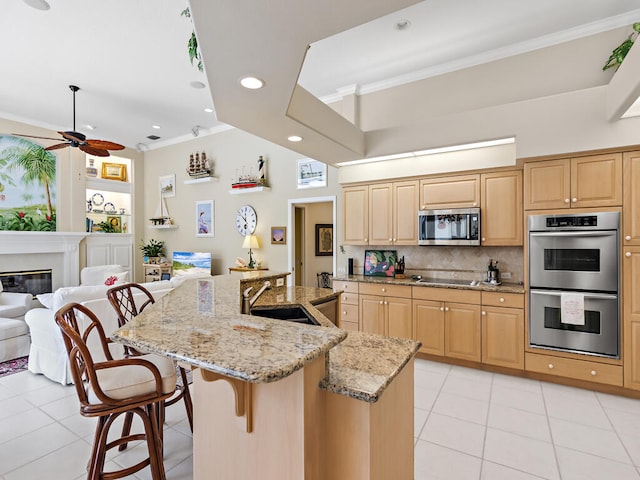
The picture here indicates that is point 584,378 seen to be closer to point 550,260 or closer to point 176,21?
point 550,260

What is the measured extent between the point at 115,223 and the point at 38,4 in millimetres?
5230

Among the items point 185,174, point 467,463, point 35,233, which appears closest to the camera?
point 467,463

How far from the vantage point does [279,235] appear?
563 centimetres

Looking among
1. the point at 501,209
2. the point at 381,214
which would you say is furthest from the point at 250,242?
the point at 501,209

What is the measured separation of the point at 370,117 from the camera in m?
4.32

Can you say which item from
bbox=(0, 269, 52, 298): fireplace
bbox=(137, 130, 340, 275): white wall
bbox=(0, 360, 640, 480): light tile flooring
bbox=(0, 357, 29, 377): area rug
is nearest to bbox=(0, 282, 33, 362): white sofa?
bbox=(0, 357, 29, 377): area rug

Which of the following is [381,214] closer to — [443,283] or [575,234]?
[443,283]

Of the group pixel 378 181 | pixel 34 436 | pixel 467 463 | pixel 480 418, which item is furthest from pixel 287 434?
pixel 378 181

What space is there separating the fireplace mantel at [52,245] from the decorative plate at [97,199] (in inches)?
37.7

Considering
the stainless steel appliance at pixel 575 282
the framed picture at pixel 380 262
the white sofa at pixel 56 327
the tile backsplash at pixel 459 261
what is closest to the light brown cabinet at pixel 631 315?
the stainless steel appliance at pixel 575 282

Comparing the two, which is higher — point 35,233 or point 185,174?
point 185,174

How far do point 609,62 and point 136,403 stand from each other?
454 centimetres

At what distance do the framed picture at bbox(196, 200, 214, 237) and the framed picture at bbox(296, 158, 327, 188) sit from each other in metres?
2.20

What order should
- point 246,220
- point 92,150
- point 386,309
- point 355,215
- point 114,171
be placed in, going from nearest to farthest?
point 386,309 → point 355,215 → point 92,150 → point 246,220 → point 114,171
